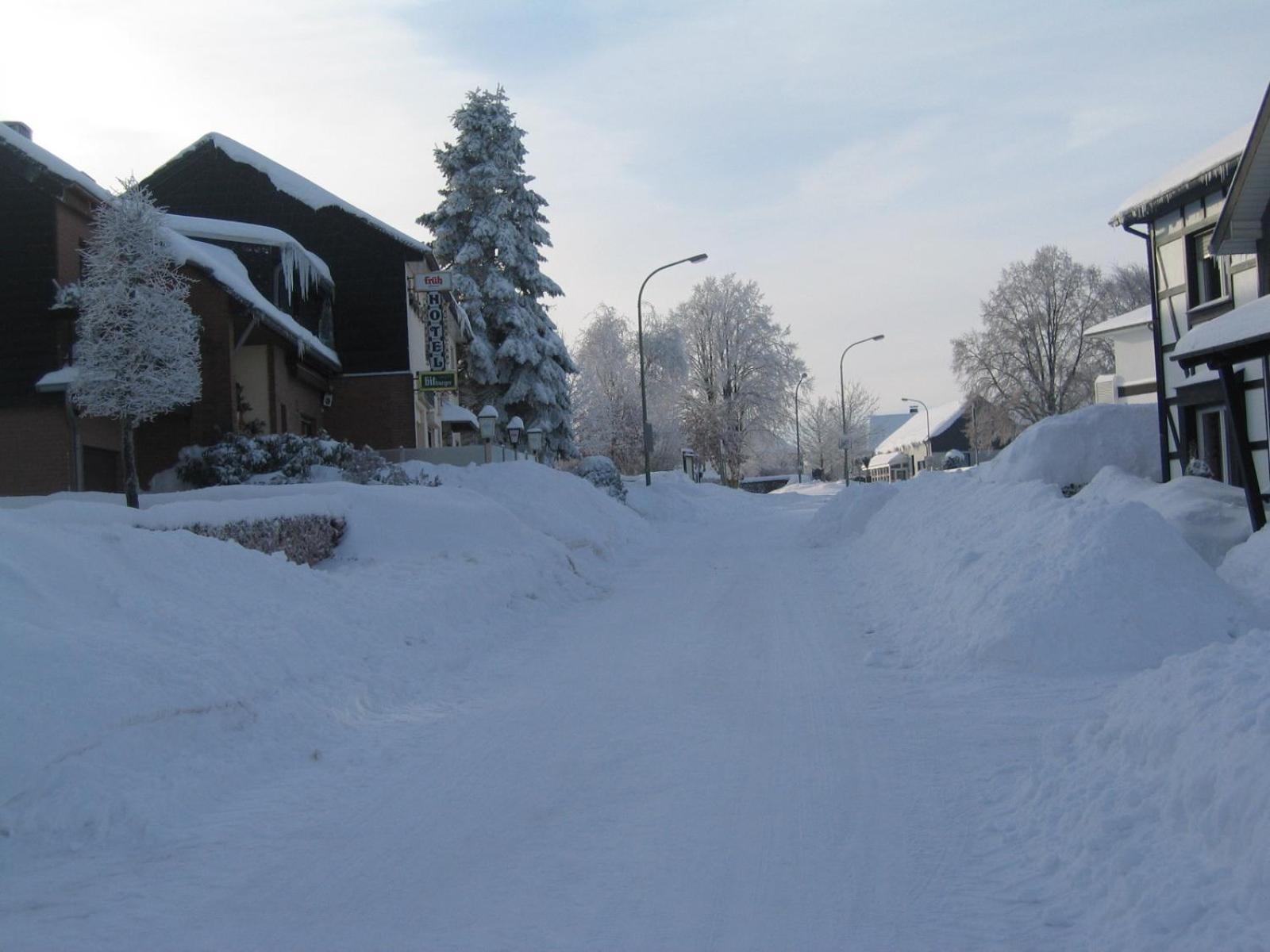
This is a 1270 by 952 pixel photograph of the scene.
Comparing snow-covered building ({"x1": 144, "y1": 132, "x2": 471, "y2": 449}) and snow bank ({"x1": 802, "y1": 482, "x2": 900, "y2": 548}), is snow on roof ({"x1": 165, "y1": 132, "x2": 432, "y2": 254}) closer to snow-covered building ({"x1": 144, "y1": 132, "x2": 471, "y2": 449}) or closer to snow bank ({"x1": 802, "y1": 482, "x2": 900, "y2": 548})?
snow-covered building ({"x1": 144, "y1": 132, "x2": 471, "y2": 449})

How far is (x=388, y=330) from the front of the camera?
97.6 feet

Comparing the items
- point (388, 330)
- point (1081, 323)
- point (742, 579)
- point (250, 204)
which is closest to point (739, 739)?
point (742, 579)

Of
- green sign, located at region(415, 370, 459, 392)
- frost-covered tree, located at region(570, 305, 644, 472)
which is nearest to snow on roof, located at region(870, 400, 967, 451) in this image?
frost-covered tree, located at region(570, 305, 644, 472)

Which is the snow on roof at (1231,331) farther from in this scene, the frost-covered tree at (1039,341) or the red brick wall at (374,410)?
the frost-covered tree at (1039,341)

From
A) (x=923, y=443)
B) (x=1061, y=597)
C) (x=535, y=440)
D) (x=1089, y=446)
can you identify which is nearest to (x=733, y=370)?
(x=923, y=443)

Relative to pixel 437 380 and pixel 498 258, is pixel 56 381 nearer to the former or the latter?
pixel 437 380

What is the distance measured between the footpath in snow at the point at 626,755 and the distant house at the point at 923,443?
222 ft

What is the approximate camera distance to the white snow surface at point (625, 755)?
4012 millimetres

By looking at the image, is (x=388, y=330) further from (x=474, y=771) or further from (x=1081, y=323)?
(x=1081, y=323)

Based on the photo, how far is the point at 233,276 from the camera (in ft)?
70.1

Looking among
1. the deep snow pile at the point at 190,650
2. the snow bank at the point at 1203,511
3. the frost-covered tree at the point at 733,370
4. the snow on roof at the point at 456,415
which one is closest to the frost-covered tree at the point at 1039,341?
the frost-covered tree at the point at 733,370

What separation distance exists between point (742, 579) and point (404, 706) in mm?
8437

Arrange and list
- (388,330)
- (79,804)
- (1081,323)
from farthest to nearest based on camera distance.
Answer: (1081,323), (388,330), (79,804)

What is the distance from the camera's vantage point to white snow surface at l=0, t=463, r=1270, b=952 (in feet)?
13.2
